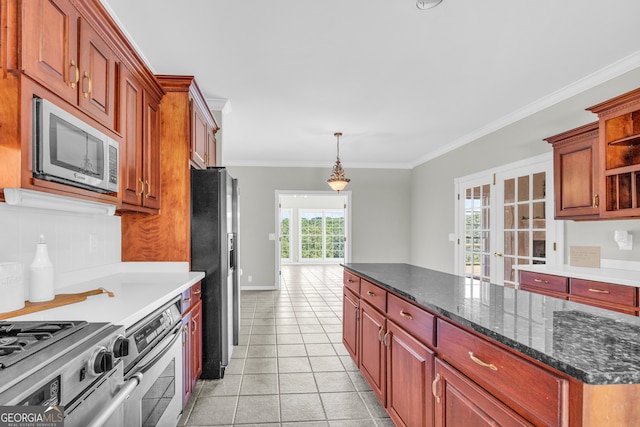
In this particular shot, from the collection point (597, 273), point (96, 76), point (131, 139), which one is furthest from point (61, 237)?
point (597, 273)

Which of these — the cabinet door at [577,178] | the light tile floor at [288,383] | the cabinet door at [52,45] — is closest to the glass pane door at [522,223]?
the cabinet door at [577,178]

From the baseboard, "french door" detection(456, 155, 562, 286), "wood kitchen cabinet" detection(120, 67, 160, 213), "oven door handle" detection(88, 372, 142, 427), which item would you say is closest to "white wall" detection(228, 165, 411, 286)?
the baseboard

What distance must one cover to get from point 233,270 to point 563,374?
2.84 m

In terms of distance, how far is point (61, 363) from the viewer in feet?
3.11

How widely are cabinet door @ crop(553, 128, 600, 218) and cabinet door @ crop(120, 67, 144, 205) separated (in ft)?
11.7

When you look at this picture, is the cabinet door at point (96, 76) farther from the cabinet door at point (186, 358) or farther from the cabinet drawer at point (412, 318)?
the cabinet drawer at point (412, 318)

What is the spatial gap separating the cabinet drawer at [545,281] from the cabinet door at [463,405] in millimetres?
2124

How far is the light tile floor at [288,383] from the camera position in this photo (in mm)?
2316

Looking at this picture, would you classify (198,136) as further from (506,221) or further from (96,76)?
(506,221)

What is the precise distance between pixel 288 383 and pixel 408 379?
4.47 ft

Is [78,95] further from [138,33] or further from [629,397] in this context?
[629,397]

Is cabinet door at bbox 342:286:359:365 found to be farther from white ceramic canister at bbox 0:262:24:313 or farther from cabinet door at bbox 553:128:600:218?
cabinet door at bbox 553:128:600:218

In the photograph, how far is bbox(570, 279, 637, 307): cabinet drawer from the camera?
244cm

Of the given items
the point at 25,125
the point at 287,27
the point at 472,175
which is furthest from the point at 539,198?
the point at 25,125
